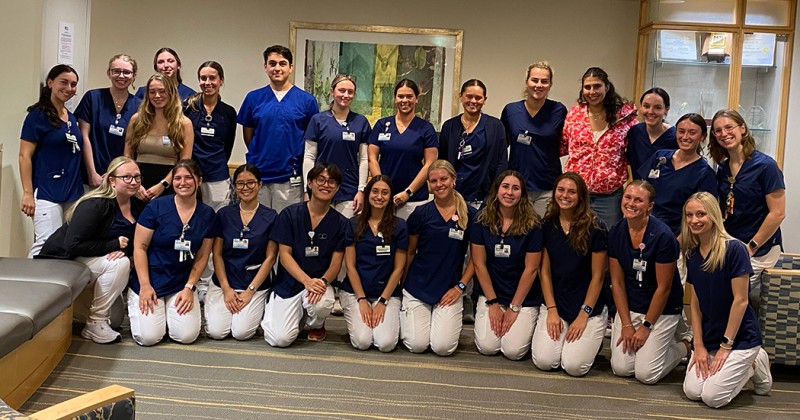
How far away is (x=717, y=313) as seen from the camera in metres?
3.82

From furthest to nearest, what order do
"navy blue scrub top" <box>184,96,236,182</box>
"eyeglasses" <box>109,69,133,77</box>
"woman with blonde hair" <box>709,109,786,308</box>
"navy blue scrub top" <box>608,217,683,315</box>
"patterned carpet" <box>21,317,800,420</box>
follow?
"navy blue scrub top" <box>184,96,236,182</box>, "eyeglasses" <box>109,69,133,77</box>, "woman with blonde hair" <box>709,109,786,308</box>, "navy blue scrub top" <box>608,217,683,315</box>, "patterned carpet" <box>21,317,800,420</box>

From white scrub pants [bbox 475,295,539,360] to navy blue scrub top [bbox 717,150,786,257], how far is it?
3.64ft

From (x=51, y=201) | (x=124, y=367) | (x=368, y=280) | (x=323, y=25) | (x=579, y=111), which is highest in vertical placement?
(x=323, y=25)

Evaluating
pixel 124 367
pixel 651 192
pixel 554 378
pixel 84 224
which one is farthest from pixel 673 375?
pixel 84 224

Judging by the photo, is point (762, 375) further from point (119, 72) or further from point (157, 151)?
point (119, 72)

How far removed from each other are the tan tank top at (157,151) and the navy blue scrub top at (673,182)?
8.53ft

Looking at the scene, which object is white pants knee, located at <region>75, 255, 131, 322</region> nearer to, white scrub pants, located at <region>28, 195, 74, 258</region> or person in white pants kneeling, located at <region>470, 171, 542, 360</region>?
white scrub pants, located at <region>28, 195, 74, 258</region>

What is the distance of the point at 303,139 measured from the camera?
193 inches

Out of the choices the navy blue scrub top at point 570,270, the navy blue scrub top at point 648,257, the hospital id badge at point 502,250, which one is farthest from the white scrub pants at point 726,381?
the hospital id badge at point 502,250

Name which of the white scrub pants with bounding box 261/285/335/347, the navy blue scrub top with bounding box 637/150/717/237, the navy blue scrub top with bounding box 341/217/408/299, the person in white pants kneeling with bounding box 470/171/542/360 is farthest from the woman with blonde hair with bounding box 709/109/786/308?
the white scrub pants with bounding box 261/285/335/347

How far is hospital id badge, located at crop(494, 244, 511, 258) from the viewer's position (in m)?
4.36

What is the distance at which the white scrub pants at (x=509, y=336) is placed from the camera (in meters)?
4.32

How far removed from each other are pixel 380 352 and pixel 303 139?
1351mm

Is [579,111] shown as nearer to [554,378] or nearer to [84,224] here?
[554,378]
